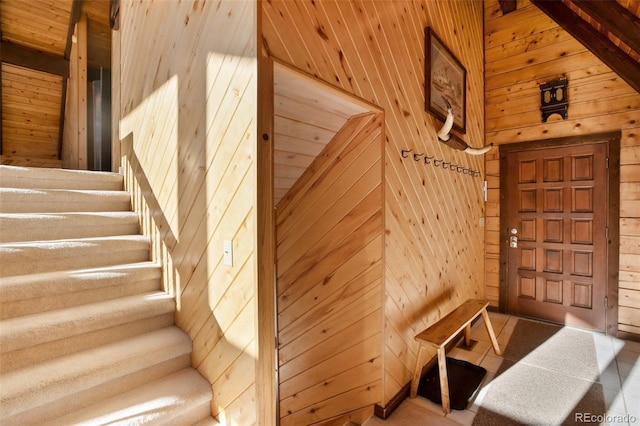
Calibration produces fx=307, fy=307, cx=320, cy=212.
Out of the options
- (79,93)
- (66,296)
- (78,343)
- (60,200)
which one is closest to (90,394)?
(78,343)

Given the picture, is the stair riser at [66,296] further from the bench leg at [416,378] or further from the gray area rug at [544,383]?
the gray area rug at [544,383]

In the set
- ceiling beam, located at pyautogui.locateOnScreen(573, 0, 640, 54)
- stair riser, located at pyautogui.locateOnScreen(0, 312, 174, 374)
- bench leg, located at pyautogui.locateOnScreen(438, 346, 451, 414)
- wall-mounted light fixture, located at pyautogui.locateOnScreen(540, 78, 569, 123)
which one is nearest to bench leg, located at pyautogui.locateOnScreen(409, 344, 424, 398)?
bench leg, located at pyautogui.locateOnScreen(438, 346, 451, 414)

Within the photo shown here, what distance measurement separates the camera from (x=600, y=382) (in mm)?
2545

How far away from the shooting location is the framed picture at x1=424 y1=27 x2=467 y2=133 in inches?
107

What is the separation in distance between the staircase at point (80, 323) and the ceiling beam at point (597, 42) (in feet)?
14.4

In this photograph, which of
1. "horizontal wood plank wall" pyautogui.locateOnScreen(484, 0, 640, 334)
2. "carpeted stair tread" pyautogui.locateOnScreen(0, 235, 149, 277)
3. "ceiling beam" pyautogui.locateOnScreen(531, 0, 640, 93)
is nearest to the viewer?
"carpeted stair tread" pyautogui.locateOnScreen(0, 235, 149, 277)

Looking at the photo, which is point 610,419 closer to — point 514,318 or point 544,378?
point 544,378

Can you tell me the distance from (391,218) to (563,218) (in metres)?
2.79

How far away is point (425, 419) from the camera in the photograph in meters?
2.22

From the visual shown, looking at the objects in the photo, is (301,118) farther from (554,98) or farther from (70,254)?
(554,98)

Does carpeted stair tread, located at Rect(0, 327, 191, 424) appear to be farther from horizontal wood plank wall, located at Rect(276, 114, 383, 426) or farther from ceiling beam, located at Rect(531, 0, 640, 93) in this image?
ceiling beam, located at Rect(531, 0, 640, 93)

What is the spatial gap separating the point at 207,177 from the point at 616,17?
2911 mm

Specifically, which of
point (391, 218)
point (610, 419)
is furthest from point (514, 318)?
point (391, 218)

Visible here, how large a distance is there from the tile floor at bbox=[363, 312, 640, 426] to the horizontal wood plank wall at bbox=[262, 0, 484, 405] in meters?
0.19
